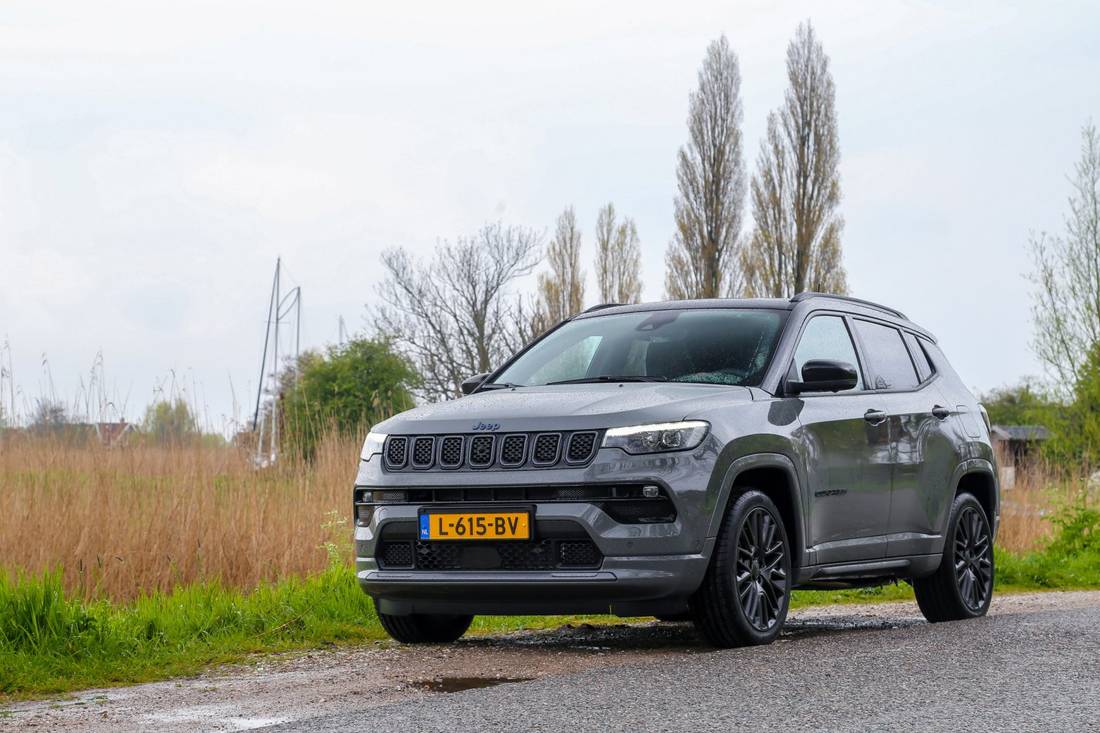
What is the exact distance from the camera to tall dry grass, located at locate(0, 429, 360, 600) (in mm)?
10586

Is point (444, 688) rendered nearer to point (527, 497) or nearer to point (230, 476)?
point (527, 497)

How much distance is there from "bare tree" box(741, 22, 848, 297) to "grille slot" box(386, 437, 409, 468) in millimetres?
→ 39677

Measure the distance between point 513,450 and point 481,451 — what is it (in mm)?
170

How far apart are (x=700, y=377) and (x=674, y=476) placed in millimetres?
1084

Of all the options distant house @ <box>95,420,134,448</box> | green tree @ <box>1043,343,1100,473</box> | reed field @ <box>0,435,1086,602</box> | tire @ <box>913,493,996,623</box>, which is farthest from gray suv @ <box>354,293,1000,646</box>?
green tree @ <box>1043,343,1100,473</box>

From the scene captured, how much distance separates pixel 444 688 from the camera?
21.4 feet

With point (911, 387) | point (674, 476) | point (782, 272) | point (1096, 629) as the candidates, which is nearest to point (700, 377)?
point (674, 476)

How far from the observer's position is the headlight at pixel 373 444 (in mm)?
7742

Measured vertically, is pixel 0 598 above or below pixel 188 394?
→ below

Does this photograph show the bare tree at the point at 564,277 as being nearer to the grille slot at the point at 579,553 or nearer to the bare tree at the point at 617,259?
the bare tree at the point at 617,259

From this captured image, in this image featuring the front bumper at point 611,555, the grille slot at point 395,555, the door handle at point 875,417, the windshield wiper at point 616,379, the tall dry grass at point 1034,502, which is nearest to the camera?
the front bumper at point 611,555

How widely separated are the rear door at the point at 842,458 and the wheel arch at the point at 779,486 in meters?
0.13

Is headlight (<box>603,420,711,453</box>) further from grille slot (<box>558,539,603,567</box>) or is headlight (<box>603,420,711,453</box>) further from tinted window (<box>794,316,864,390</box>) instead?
tinted window (<box>794,316,864,390</box>)

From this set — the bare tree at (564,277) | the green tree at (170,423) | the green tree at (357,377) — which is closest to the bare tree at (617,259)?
the bare tree at (564,277)
